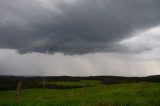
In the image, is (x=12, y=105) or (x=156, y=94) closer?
(x=12, y=105)

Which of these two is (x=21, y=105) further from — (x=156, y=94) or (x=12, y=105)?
(x=156, y=94)

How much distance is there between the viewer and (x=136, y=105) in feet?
113

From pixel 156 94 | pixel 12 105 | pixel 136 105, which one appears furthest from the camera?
pixel 156 94

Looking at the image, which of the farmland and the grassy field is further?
the farmland

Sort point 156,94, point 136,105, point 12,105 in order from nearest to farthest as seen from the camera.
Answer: point 12,105
point 136,105
point 156,94

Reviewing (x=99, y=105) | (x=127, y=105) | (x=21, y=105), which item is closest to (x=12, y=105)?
(x=21, y=105)

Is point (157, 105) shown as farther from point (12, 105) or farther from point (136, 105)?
point (12, 105)

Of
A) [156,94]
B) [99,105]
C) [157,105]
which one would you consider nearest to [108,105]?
[99,105]

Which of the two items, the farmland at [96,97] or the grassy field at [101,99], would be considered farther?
the farmland at [96,97]

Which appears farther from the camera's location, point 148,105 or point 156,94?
point 156,94

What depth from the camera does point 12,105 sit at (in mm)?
29172

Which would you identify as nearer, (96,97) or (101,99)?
(101,99)

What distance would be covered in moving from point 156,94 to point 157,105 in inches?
689

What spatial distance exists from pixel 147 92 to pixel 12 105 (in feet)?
102
